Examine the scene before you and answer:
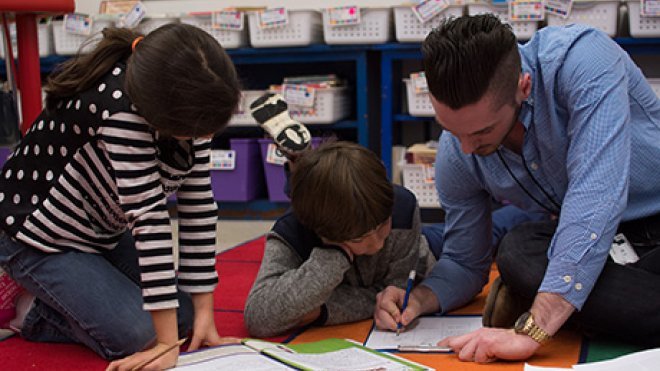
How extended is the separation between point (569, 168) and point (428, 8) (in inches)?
69.2

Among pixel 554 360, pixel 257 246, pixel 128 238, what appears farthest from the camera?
pixel 257 246

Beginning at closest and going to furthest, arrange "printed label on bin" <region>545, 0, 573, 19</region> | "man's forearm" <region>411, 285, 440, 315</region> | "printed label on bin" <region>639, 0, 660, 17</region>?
"man's forearm" <region>411, 285, 440, 315</region>, "printed label on bin" <region>639, 0, 660, 17</region>, "printed label on bin" <region>545, 0, 573, 19</region>

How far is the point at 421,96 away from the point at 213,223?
170 centimetres

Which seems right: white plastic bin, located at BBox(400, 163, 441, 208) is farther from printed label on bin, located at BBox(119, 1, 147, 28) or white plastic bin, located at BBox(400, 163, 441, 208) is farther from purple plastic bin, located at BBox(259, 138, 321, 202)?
printed label on bin, located at BBox(119, 1, 147, 28)

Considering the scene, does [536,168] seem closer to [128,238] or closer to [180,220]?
[180,220]

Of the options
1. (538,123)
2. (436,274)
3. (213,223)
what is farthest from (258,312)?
(538,123)

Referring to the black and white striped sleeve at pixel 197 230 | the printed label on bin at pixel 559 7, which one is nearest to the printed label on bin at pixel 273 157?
the printed label on bin at pixel 559 7

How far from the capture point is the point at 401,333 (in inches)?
54.1

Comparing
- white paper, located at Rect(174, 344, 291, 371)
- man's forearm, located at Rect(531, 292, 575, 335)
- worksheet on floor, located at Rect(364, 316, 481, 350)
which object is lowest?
worksheet on floor, located at Rect(364, 316, 481, 350)

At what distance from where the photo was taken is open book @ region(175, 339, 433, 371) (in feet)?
3.53

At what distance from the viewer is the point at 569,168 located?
1.16 m

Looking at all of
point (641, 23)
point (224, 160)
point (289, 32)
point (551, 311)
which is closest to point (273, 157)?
point (224, 160)

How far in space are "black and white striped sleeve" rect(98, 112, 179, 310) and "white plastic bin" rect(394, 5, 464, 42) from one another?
1854 millimetres

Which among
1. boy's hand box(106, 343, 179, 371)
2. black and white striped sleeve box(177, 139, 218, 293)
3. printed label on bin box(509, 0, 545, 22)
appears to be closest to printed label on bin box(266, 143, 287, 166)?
printed label on bin box(509, 0, 545, 22)
